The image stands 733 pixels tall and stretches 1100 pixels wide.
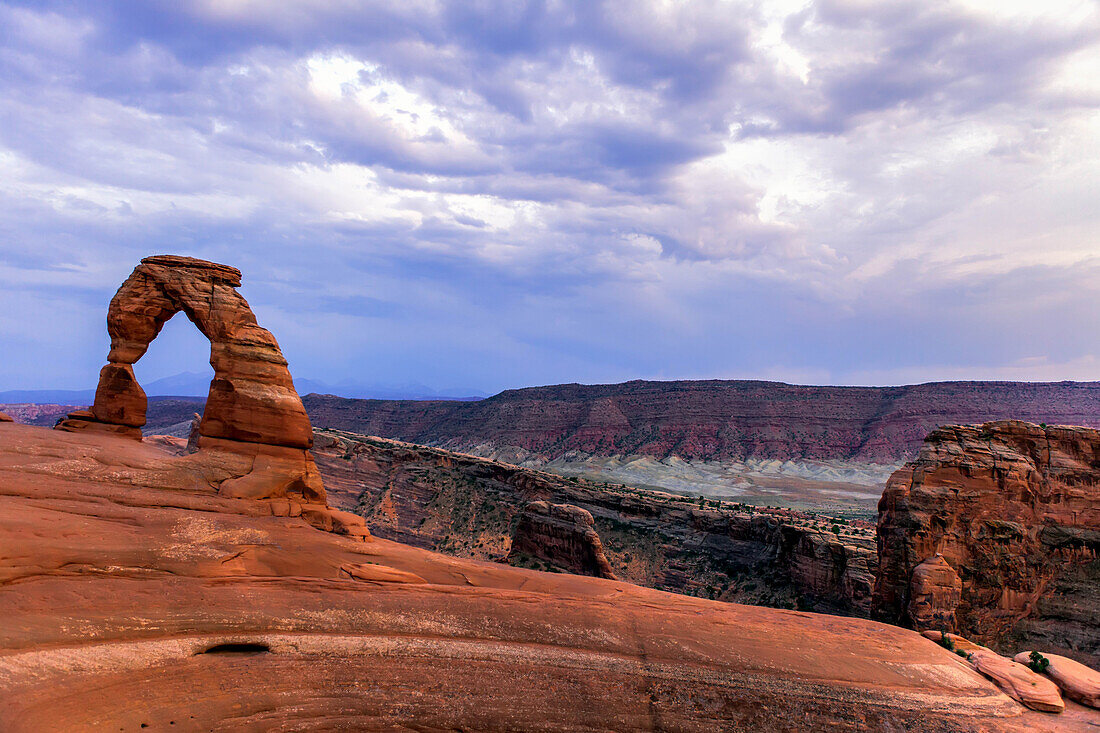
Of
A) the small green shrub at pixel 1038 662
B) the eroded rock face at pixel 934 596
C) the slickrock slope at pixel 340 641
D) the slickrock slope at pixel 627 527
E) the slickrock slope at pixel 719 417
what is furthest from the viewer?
the slickrock slope at pixel 719 417

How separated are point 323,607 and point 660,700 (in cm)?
787

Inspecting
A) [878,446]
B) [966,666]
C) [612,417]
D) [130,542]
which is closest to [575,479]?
[966,666]

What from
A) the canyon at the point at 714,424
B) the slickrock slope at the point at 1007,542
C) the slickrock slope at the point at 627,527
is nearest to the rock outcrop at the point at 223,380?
the slickrock slope at the point at 627,527

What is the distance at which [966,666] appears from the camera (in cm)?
1423

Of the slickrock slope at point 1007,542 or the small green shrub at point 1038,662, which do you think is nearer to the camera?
the small green shrub at point 1038,662

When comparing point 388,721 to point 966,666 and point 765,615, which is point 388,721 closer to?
point 765,615

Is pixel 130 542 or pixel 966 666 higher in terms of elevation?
pixel 130 542

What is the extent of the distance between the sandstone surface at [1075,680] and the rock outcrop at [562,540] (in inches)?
791

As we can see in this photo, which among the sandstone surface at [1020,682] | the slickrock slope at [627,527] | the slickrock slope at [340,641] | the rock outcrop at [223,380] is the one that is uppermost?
the rock outcrop at [223,380]

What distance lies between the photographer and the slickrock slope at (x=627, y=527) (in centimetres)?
3034

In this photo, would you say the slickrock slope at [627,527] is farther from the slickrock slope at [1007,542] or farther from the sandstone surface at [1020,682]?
the sandstone surface at [1020,682]

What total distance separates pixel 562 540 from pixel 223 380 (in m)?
22.1

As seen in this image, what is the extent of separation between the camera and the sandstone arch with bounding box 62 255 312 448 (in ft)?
58.5

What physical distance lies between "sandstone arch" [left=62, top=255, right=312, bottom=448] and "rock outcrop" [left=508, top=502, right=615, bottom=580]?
19.0 metres
